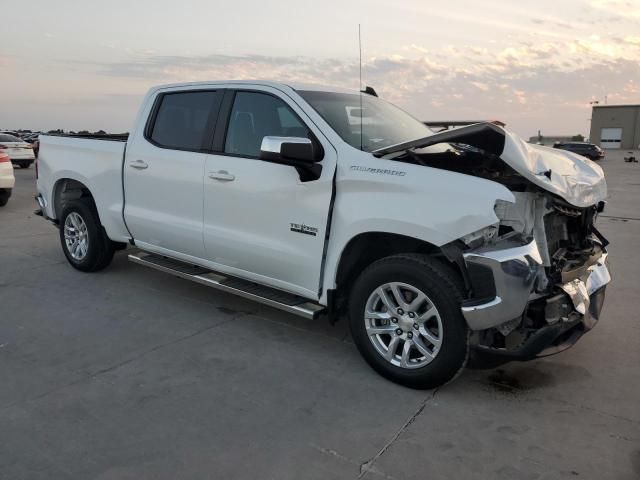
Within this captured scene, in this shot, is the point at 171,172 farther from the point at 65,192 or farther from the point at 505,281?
the point at 505,281

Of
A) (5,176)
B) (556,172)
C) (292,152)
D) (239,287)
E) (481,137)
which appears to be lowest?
(5,176)

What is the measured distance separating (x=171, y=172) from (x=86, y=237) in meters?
1.81

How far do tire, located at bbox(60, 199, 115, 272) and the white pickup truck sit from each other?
79cm

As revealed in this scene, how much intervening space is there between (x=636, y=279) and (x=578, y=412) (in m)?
3.56

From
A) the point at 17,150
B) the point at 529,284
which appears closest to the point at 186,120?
the point at 529,284

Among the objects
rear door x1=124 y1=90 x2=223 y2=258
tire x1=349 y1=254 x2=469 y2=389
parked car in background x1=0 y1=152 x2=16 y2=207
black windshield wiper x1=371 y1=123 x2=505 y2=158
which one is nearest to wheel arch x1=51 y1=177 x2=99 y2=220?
rear door x1=124 y1=90 x2=223 y2=258

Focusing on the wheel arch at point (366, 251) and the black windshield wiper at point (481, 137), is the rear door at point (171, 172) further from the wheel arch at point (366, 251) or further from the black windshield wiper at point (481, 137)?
the black windshield wiper at point (481, 137)

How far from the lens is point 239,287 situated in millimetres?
4531

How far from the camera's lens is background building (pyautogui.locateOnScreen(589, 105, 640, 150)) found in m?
74.2

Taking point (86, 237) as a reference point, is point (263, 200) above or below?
above

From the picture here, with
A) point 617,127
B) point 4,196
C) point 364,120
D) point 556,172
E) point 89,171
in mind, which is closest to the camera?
point 556,172

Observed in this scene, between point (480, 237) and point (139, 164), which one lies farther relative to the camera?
point (139, 164)

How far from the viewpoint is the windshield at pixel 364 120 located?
4.14 meters

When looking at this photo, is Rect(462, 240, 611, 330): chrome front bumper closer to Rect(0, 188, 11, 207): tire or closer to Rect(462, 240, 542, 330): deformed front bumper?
Rect(462, 240, 542, 330): deformed front bumper
